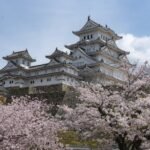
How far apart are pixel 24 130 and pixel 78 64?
45.0 meters

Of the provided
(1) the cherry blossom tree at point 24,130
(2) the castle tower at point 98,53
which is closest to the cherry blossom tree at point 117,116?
(1) the cherry blossom tree at point 24,130

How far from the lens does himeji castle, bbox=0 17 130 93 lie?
53281mm

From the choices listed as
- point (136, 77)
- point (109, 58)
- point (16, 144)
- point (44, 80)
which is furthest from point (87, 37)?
point (16, 144)

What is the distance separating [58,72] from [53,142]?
35.6 metres

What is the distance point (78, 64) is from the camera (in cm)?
5828

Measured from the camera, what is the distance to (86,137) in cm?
1572

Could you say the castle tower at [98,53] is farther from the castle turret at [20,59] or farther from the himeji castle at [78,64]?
the castle turret at [20,59]

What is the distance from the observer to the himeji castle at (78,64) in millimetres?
53281

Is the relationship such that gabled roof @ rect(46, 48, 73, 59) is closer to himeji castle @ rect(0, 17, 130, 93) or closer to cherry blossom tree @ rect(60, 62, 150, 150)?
himeji castle @ rect(0, 17, 130, 93)

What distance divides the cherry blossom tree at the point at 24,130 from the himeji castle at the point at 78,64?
1340 inches

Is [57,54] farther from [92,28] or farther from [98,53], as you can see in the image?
[92,28]

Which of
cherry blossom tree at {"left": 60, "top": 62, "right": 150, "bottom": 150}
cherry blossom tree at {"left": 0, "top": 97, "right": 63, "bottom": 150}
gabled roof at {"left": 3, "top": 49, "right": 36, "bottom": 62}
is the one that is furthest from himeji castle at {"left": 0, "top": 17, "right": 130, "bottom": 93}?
cherry blossom tree at {"left": 0, "top": 97, "right": 63, "bottom": 150}

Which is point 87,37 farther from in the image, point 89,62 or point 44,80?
point 44,80

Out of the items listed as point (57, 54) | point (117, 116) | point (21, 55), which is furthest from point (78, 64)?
point (117, 116)
